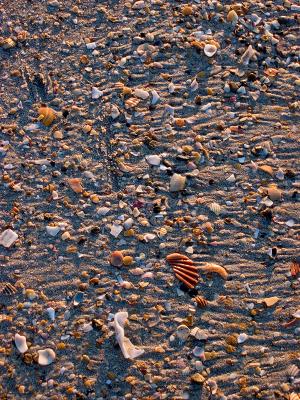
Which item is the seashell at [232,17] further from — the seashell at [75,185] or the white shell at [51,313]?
the white shell at [51,313]

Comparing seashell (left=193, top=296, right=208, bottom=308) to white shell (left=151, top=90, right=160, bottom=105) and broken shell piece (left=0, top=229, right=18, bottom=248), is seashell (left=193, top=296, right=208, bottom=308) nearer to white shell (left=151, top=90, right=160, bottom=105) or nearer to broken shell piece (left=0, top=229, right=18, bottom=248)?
broken shell piece (left=0, top=229, right=18, bottom=248)

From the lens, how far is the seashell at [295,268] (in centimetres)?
312

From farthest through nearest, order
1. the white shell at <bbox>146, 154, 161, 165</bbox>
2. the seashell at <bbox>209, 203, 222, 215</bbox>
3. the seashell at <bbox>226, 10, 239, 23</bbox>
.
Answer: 1. the seashell at <bbox>226, 10, 239, 23</bbox>
2. the white shell at <bbox>146, 154, 161, 165</bbox>
3. the seashell at <bbox>209, 203, 222, 215</bbox>

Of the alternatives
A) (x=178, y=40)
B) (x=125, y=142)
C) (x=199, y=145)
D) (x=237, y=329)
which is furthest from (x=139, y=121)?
(x=237, y=329)

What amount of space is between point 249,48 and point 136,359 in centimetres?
205

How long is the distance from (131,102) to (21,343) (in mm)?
1540

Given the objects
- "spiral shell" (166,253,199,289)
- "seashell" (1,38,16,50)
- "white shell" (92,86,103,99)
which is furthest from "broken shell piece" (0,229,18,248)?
"seashell" (1,38,16,50)

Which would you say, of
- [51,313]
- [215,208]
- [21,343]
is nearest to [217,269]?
[215,208]

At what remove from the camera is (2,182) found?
3.31m

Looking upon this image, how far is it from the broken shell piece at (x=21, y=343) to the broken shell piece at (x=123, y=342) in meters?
0.47

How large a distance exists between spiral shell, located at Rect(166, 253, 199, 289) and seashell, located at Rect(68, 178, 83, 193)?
2.10ft

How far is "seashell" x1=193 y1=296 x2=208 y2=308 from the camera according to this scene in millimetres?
3023

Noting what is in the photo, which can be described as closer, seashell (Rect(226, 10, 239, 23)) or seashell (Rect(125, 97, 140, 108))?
seashell (Rect(125, 97, 140, 108))

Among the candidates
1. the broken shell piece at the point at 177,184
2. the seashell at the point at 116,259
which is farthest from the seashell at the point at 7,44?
the seashell at the point at 116,259
